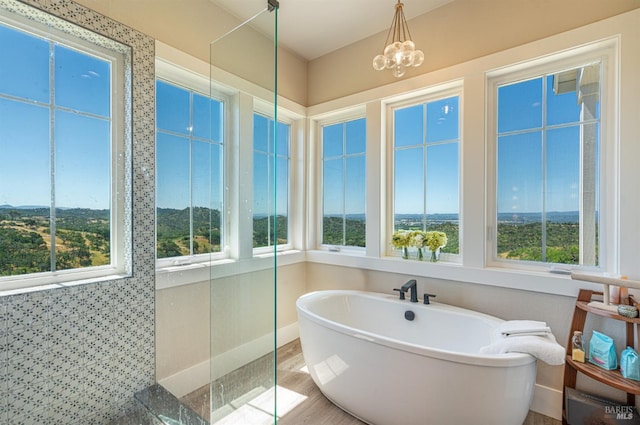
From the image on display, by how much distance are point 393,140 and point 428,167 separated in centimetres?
42

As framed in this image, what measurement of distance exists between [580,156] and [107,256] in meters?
3.01

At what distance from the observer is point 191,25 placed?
76.2 inches

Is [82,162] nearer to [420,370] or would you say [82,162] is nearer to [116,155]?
[116,155]

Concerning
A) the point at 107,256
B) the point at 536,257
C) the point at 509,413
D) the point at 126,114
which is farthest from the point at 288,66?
the point at 509,413

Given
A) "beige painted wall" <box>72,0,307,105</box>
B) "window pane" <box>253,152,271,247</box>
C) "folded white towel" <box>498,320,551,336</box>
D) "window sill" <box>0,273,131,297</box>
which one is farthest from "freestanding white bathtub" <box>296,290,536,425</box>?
"beige painted wall" <box>72,0,307,105</box>

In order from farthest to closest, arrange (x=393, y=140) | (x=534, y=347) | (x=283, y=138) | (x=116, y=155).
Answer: (x=283, y=138), (x=393, y=140), (x=116, y=155), (x=534, y=347)

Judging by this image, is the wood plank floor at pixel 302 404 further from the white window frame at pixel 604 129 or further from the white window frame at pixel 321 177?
the white window frame at pixel 321 177

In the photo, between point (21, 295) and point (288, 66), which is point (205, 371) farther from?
point (288, 66)

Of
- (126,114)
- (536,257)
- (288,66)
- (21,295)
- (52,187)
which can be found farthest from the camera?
(288,66)

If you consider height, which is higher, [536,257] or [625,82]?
[625,82]

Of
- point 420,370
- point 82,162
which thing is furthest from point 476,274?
point 82,162

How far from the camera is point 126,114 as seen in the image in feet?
5.46

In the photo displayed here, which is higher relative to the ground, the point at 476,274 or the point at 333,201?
the point at 333,201

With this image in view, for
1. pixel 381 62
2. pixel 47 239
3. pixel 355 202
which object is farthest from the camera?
pixel 355 202
